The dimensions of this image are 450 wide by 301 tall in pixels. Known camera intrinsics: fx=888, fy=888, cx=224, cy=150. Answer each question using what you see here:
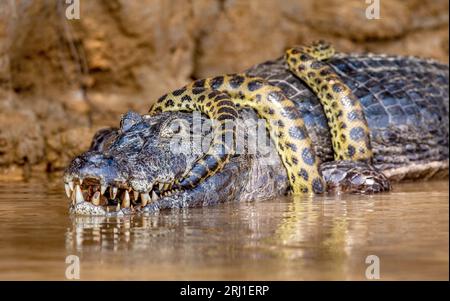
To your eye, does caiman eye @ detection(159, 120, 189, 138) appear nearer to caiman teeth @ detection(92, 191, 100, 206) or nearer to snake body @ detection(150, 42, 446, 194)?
snake body @ detection(150, 42, 446, 194)

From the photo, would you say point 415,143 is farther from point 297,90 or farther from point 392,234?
point 392,234

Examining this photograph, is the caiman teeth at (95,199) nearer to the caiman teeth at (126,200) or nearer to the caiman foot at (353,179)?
the caiman teeth at (126,200)

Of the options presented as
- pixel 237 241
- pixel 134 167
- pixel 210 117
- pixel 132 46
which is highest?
pixel 132 46

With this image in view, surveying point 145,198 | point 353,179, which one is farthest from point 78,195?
point 353,179

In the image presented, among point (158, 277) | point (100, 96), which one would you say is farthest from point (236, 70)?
point (158, 277)

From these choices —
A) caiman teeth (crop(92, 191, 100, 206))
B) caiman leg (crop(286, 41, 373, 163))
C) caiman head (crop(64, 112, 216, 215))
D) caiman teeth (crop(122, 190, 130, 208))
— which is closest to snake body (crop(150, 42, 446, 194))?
caiman leg (crop(286, 41, 373, 163))

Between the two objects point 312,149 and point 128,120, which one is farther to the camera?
point 312,149

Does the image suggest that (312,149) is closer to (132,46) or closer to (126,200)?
(126,200)

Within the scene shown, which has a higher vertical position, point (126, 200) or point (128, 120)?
point (128, 120)
